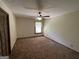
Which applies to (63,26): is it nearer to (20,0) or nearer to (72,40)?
(72,40)

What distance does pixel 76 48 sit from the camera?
331 centimetres

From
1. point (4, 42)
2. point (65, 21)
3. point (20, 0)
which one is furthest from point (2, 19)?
point (65, 21)

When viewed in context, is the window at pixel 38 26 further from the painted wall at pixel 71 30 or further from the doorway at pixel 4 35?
the doorway at pixel 4 35

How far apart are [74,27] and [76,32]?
27cm

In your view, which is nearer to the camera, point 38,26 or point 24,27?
point 24,27

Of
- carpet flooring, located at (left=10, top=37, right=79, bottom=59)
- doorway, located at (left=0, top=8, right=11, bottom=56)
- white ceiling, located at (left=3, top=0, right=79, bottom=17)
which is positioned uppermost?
white ceiling, located at (left=3, top=0, right=79, bottom=17)

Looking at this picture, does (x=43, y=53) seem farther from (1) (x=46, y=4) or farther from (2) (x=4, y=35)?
(1) (x=46, y=4)

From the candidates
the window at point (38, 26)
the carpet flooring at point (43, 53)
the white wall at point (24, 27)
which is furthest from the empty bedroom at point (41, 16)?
the window at point (38, 26)

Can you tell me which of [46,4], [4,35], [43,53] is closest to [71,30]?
[43,53]

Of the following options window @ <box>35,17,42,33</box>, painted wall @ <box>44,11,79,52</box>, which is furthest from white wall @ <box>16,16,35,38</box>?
painted wall @ <box>44,11,79,52</box>

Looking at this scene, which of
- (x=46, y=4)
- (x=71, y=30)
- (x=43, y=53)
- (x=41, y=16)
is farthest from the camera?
(x=41, y=16)

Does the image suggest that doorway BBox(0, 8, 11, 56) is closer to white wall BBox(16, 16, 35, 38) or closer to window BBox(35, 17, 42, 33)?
white wall BBox(16, 16, 35, 38)

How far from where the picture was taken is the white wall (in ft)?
20.5

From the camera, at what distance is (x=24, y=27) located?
6.48 meters
